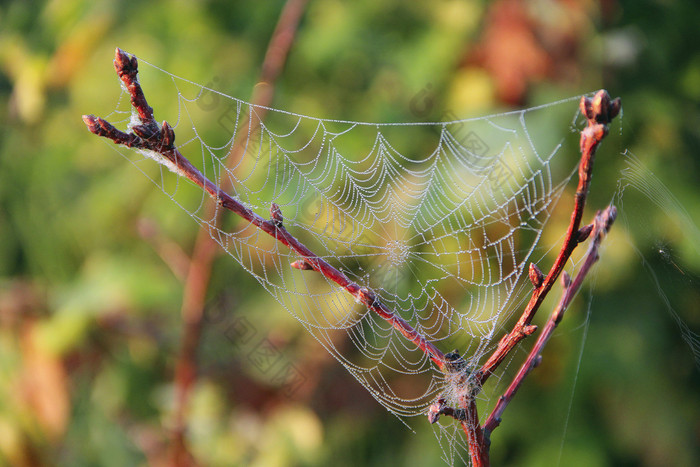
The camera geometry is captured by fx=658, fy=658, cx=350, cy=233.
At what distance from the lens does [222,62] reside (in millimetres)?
2057

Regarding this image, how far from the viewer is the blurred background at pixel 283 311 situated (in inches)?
69.2

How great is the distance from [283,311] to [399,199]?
0.56 meters

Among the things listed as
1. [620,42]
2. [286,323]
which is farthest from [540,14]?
[286,323]

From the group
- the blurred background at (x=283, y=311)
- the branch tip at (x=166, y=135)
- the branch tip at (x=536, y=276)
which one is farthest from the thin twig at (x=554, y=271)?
the blurred background at (x=283, y=311)

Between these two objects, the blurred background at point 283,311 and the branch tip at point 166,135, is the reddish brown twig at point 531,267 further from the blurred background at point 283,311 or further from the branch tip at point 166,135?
the blurred background at point 283,311

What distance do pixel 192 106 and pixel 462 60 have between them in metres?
0.82

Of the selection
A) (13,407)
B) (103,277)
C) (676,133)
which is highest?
(676,133)

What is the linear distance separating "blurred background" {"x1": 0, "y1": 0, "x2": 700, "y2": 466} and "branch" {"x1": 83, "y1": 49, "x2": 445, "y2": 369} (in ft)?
3.98

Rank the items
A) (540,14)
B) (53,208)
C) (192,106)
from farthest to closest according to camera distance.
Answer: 1. (53,208)
2. (192,106)
3. (540,14)

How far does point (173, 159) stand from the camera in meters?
0.42

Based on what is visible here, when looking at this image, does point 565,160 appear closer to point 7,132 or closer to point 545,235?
point 545,235

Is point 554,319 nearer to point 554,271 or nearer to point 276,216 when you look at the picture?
point 554,271

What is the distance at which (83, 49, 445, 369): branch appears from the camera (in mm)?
393

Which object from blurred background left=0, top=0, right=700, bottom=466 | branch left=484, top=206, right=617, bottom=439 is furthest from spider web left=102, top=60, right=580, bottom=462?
branch left=484, top=206, right=617, bottom=439
